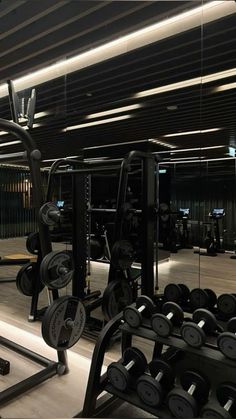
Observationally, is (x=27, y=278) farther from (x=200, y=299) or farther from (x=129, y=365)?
(x=200, y=299)

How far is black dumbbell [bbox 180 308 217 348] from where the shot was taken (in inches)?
62.1

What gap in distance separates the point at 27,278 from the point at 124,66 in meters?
2.48

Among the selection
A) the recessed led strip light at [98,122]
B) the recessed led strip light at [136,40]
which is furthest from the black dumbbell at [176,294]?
the recessed led strip light at [136,40]

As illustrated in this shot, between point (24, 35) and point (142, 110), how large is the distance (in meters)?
1.42

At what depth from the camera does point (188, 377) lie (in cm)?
161

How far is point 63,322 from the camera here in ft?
6.48

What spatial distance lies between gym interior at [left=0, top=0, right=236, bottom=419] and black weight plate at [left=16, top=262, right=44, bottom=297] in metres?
0.01

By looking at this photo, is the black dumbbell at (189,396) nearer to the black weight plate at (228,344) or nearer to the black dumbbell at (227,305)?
the black weight plate at (228,344)

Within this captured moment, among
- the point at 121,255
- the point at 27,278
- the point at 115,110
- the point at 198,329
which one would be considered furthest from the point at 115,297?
the point at 115,110

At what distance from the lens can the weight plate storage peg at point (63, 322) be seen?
6.15 feet

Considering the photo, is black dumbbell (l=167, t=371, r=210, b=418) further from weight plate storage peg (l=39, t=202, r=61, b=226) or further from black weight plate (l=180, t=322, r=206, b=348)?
weight plate storage peg (l=39, t=202, r=61, b=226)

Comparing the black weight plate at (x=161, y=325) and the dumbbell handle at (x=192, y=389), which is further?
the black weight plate at (x=161, y=325)

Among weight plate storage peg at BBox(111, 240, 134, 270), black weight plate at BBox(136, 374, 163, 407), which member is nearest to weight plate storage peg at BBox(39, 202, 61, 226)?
weight plate storage peg at BBox(111, 240, 134, 270)

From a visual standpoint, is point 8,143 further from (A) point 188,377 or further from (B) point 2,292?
(A) point 188,377
